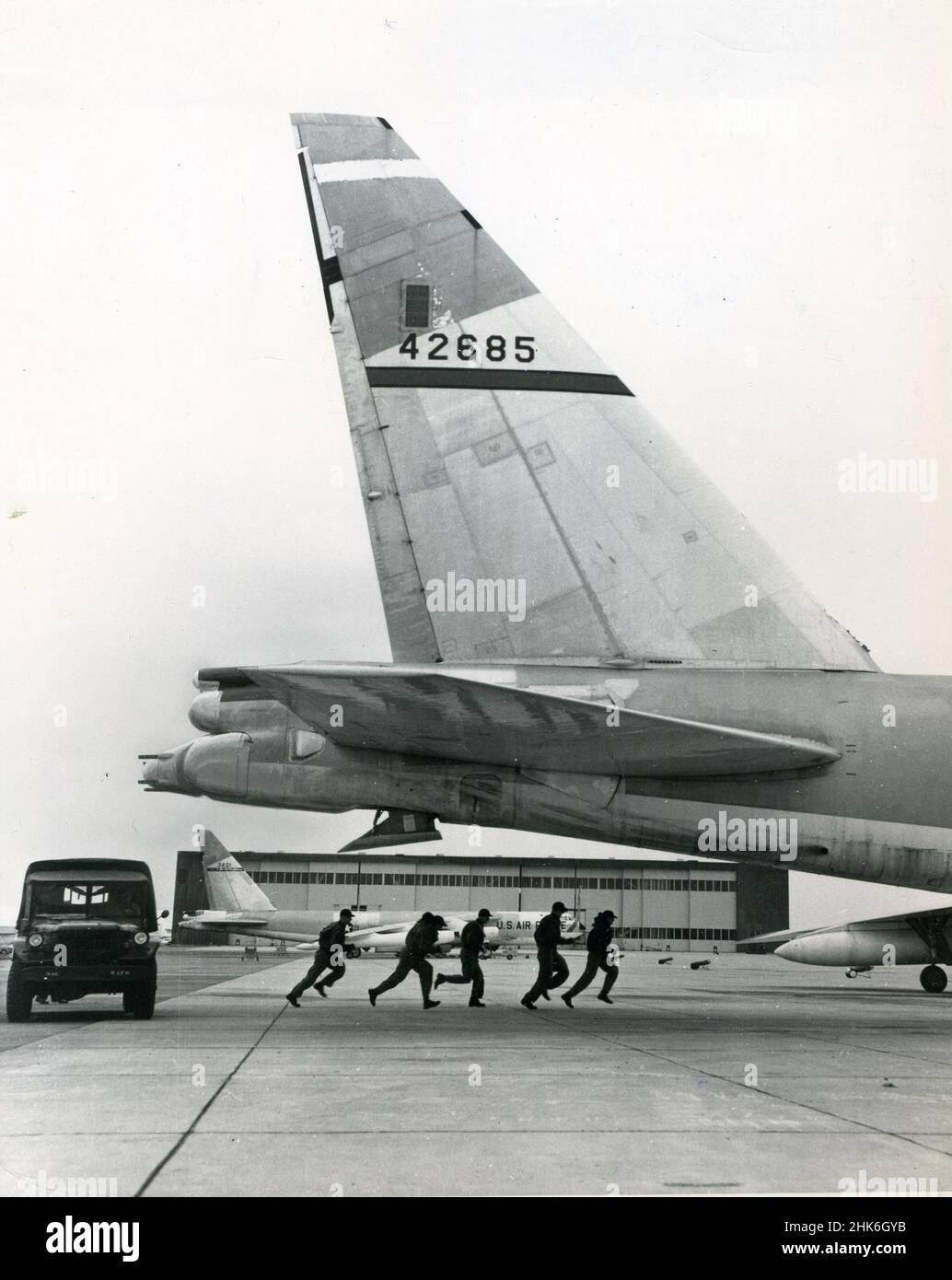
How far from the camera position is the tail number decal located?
10609 millimetres

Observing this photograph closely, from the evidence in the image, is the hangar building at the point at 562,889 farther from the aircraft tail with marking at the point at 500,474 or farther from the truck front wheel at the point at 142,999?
the aircraft tail with marking at the point at 500,474

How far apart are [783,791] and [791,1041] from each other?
2165 mm

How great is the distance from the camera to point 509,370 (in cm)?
1060

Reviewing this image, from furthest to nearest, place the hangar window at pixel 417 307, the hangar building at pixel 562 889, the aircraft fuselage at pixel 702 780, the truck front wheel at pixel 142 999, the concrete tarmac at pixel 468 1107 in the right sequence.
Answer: the hangar building at pixel 562 889
the truck front wheel at pixel 142 999
the hangar window at pixel 417 307
the aircraft fuselage at pixel 702 780
the concrete tarmac at pixel 468 1107

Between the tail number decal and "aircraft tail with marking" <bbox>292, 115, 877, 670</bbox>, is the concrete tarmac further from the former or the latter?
the tail number decal

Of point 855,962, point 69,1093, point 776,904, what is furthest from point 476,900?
point 69,1093

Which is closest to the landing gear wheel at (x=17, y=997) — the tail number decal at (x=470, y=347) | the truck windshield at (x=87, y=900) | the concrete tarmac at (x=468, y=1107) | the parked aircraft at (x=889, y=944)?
the concrete tarmac at (x=468, y=1107)

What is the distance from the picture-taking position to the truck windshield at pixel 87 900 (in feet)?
38.9

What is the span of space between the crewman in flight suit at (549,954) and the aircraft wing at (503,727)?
11.9 feet

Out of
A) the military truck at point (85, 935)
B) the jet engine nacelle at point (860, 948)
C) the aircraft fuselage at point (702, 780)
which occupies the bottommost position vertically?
the jet engine nacelle at point (860, 948)

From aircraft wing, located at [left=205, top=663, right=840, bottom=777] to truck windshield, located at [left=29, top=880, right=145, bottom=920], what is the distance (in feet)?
9.63

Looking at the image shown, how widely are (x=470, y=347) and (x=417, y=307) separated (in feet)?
2.04

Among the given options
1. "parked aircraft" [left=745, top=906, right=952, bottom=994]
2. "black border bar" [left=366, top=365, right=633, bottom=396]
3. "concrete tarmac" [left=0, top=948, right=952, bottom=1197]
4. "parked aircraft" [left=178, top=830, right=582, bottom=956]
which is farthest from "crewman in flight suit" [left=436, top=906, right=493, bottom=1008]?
"parked aircraft" [left=178, top=830, right=582, bottom=956]
